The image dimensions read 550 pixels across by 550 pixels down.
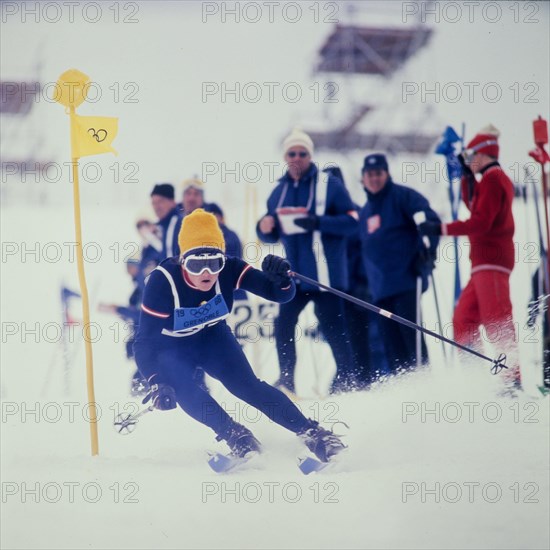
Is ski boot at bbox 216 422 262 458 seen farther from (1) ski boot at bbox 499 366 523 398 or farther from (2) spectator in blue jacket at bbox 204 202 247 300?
(1) ski boot at bbox 499 366 523 398

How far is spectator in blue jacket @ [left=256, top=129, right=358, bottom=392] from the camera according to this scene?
3.73 meters

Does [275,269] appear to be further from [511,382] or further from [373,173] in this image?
[511,382]

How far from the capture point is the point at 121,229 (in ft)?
12.1

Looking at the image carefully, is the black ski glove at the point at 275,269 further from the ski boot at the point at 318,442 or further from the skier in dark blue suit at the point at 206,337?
the ski boot at the point at 318,442

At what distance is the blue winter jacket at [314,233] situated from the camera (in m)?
3.74

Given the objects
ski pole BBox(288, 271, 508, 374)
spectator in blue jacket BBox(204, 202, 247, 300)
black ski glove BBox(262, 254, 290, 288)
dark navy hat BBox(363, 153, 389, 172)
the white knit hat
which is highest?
the white knit hat

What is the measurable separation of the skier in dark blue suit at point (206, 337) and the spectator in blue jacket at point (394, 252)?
415 mm

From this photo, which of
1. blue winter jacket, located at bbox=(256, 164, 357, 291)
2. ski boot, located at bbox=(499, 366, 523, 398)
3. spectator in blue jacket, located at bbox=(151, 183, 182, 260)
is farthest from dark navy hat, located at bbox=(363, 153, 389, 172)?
ski boot, located at bbox=(499, 366, 523, 398)

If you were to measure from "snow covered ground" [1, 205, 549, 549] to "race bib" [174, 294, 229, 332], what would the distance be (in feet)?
0.89

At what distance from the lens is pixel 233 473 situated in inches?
143

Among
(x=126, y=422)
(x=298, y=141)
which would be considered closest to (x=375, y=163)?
(x=298, y=141)

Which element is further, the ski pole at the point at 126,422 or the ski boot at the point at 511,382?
the ski boot at the point at 511,382

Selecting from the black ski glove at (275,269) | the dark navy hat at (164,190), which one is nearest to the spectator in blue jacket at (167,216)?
the dark navy hat at (164,190)

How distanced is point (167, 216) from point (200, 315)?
44cm
